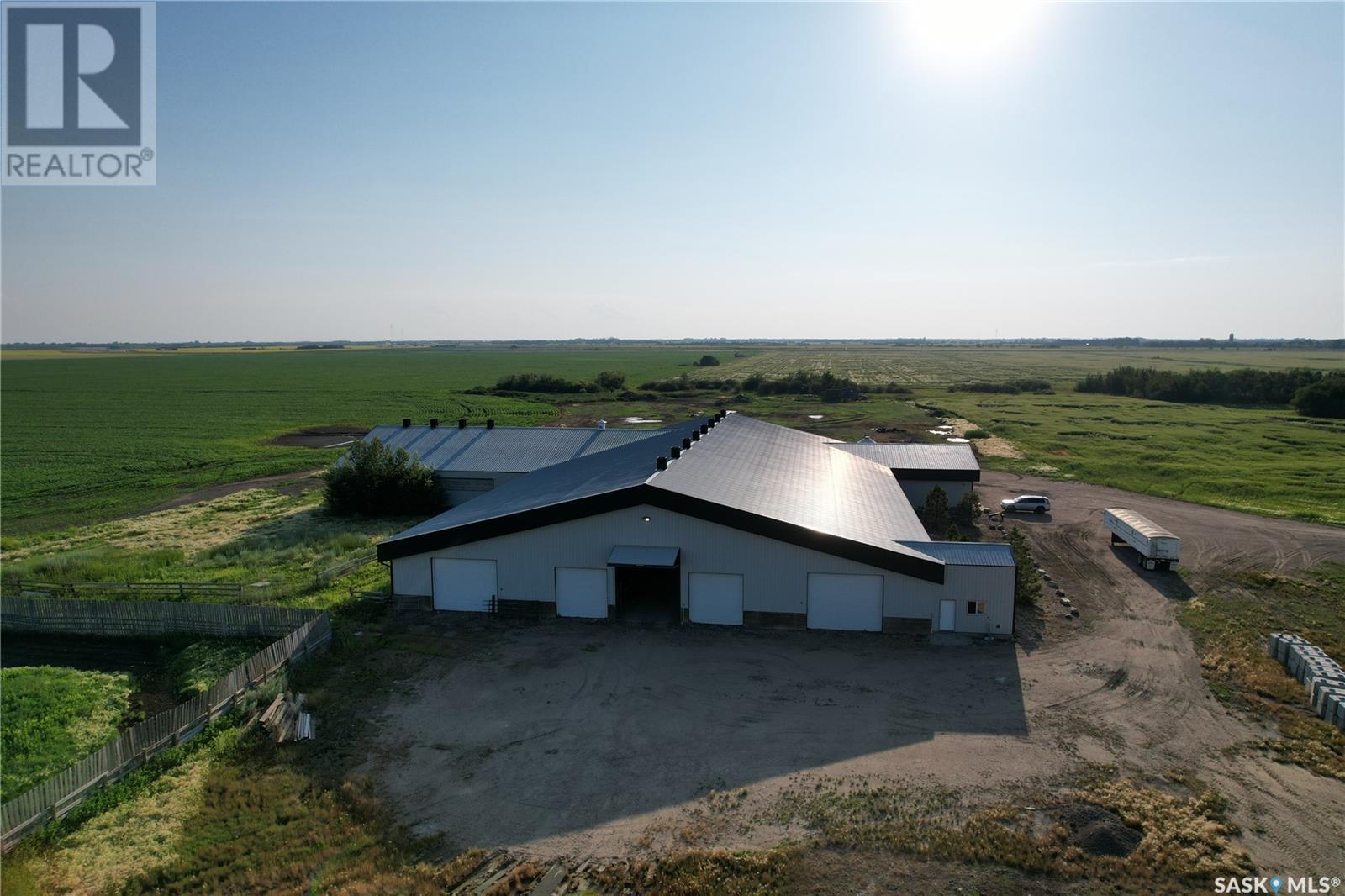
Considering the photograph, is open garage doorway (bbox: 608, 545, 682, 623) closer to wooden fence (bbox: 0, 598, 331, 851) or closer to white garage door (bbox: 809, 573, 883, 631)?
white garage door (bbox: 809, 573, 883, 631)

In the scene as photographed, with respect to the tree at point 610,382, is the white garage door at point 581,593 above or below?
below

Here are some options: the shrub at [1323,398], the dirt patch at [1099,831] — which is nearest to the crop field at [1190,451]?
the shrub at [1323,398]

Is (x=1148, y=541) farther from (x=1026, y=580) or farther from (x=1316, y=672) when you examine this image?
(x=1316, y=672)

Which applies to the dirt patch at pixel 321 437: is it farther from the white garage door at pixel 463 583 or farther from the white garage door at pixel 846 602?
the white garage door at pixel 846 602

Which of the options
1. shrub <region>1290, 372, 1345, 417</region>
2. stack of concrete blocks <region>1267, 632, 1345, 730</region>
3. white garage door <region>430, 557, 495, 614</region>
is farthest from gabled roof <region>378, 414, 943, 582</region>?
shrub <region>1290, 372, 1345, 417</region>

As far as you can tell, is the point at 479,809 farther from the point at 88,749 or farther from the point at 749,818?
the point at 88,749

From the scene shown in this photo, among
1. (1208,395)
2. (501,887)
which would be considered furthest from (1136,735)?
(1208,395)
